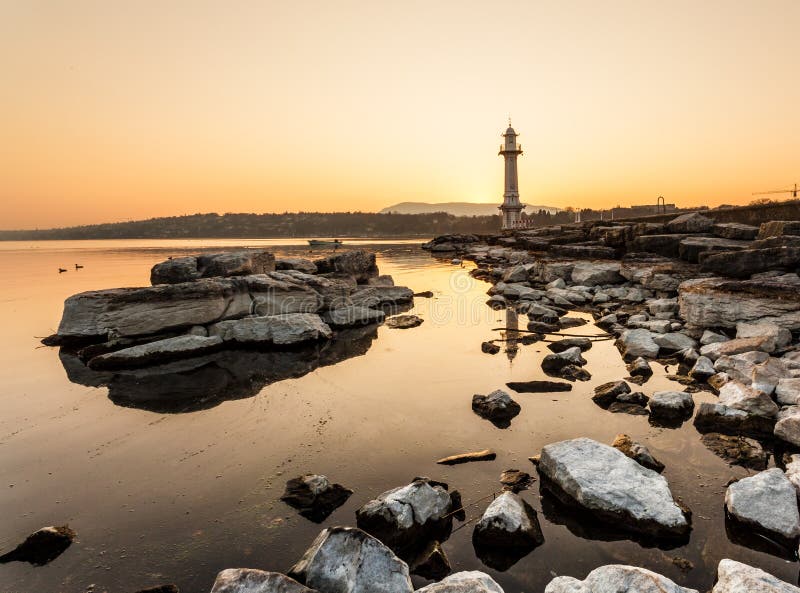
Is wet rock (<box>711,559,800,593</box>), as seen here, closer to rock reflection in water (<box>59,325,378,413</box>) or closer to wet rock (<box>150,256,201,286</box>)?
rock reflection in water (<box>59,325,378,413</box>)

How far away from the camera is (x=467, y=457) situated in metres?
4.76

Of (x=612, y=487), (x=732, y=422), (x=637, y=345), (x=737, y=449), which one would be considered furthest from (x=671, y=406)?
(x=637, y=345)

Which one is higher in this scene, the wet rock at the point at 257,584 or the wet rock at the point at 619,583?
the wet rock at the point at 257,584

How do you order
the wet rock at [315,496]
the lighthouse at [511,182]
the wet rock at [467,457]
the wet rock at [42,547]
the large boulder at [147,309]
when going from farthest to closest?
the lighthouse at [511,182]
the large boulder at [147,309]
the wet rock at [467,457]
the wet rock at [315,496]
the wet rock at [42,547]

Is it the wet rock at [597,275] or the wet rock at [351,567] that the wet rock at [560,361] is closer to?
the wet rock at [351,567]

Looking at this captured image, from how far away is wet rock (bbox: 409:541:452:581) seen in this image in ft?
10.2

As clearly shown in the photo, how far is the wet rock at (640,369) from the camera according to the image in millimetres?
7270

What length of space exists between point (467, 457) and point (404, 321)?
800 centimetres

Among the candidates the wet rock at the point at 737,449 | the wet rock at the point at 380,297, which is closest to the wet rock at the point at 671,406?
the wet rock at the point at 737,449

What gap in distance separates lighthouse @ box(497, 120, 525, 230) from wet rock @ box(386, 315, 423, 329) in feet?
199

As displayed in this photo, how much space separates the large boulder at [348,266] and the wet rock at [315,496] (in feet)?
44.8

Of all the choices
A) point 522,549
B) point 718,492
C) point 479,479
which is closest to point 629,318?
point 718,492

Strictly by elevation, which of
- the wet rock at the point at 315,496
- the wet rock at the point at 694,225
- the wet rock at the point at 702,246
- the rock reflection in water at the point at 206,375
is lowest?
the rock reflection in water at the point at 206,375

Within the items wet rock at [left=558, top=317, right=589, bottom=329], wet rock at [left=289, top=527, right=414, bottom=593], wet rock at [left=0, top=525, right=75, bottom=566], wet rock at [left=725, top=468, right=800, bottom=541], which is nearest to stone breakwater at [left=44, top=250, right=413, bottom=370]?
wet rock at [left=558, top=317, right=589, bottom=329]
